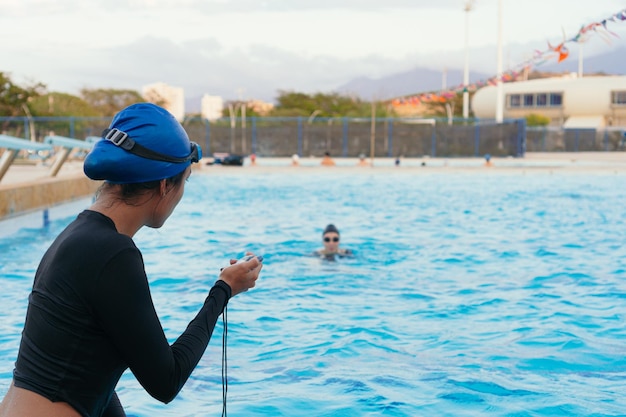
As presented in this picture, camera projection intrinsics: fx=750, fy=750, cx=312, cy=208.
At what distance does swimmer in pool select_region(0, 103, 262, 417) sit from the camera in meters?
1.63

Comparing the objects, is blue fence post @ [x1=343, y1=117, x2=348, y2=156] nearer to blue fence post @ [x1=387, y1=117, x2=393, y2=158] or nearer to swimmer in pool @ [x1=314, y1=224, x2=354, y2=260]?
blue fence post @ [x1=387, y1=117, x2=393, y2=158]

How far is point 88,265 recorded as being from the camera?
1622mm

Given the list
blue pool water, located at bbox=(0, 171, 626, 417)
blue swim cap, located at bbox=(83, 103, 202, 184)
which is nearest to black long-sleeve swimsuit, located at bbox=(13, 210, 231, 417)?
blue swim cap, located at bbox=(83, 103, 202, 184)

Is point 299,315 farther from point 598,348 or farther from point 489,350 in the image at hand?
point 598,348

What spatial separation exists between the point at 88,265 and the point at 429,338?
4.37 m

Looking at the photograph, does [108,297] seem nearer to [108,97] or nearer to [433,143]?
[433,143]

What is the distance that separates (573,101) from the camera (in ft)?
211

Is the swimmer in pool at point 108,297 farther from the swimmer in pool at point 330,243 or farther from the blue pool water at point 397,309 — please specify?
the swimmer in pool at point 330,243

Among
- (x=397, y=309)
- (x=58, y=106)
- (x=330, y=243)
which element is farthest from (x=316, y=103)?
(x=397, y=309)

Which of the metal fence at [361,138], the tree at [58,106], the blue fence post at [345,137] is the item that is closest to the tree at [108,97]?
the tree at [58,106]

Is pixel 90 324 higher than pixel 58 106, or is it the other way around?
pixel 58 106

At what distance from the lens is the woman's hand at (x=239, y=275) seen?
6.52 ft

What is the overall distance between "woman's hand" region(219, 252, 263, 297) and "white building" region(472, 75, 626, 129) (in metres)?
63.6

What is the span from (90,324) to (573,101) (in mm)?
67408
